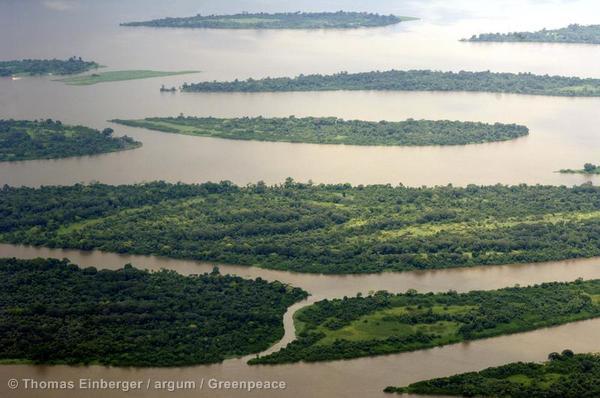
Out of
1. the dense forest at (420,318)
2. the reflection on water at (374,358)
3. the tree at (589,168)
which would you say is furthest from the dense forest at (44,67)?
the dense forest at (420,318)

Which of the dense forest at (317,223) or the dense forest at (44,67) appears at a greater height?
the dense forest at (44,67)

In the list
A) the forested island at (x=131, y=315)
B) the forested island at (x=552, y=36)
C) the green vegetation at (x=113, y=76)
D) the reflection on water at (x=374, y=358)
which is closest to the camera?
the reflection on water at (x=374, y=358)

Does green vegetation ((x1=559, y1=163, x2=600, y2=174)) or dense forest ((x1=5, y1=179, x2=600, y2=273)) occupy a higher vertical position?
green vegetation ((x1=559, y1=163, x2=600, y2=174))

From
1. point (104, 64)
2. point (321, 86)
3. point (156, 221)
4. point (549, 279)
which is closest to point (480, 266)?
point (549, 279)

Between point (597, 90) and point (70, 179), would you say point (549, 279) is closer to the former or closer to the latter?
point (70, 179)

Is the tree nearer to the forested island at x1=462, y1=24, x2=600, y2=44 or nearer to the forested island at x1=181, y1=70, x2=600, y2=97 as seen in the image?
the forested island at x1=181, y1=70, x2=600, y2=97

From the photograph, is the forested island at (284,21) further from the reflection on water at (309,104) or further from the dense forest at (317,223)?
the dense forest at (317,223)

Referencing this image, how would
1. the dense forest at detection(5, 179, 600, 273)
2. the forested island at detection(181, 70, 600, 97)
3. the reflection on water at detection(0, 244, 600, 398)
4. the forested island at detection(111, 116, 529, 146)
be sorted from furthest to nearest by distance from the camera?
the forested island at detection(181, 70, 600, 97)
the forested island at detection(111, 116, 529, 146)
the dense forest at detection(5, 179, 600, 273)
the reflection on water at detection(0, 244, 600, 398)

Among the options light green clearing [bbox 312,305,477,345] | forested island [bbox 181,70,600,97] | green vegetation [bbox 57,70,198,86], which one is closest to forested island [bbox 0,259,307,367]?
light green clearing [bbox 312,305,477,345]
